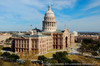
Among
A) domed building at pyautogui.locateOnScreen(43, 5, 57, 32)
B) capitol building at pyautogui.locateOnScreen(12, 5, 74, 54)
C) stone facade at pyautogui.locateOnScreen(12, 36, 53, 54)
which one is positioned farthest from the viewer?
domed building at pyautogui.locateOnScreen(43, 5, 57, 32)

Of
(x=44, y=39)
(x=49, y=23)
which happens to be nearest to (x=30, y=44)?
(x=44, y=39)

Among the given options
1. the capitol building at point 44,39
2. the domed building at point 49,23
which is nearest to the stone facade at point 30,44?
the capitol building at point 44,39

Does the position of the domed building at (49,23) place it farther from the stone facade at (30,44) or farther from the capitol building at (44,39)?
the stone facade at (30,44)

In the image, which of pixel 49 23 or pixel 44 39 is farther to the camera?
pixel 49 23

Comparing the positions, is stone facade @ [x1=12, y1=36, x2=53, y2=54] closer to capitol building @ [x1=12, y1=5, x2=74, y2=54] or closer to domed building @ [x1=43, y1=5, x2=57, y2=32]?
capitol building @ [x1=12, y1=5, x2=74, y2=54]

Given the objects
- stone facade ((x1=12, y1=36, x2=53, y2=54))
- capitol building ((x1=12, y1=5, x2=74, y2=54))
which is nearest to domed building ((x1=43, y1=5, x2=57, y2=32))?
capitol building ((x1=12, y1=5, x2=74, y2=54))

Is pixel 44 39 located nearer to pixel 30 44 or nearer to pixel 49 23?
pixel 30 44

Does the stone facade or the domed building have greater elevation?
the domed building

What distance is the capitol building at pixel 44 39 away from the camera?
74188 mm

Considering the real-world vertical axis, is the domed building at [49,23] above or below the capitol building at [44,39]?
above

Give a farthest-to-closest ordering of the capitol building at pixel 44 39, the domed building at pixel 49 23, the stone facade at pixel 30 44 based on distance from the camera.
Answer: the domed building at pixel 49 23, the capitol building at pixel 44 39, the stone facade at pixel 30 44

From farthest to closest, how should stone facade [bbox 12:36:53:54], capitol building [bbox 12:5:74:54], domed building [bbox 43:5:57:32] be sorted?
1. domed building [bbox 43:5:57:32]
2. capitol building [bbox 12:5:74:54]
3. stone facade [bbox 12:36:53:54]

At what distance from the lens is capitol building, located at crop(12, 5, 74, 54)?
74188 millimetres

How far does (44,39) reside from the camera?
79688mm
